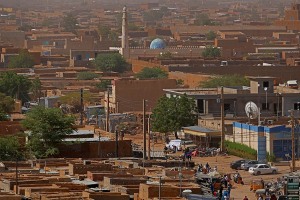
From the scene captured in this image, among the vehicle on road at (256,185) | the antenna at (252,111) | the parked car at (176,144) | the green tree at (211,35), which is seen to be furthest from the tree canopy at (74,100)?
the green tree at (211,35)

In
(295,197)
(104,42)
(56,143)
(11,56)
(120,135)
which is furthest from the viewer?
(104,42)

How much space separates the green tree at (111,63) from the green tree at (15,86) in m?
16.2

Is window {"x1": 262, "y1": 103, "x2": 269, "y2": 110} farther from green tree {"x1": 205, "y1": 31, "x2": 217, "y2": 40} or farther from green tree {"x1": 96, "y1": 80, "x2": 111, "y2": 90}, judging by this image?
green tree {"x1": 205, "y1": 31, "x2": 217, "y2": 40}

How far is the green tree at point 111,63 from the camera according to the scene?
225 ft

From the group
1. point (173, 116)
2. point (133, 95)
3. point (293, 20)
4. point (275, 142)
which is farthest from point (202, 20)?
point (275, 142)

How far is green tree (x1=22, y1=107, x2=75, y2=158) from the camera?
31641 millimetres

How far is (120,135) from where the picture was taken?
125 feet

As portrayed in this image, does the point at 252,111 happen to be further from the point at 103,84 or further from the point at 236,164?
the point at 103,84

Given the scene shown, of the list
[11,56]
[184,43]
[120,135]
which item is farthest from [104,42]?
[120,135]

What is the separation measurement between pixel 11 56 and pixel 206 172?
4305cm

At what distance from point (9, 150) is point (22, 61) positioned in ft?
128

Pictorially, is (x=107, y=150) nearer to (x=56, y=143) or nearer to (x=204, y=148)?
(x=56, y=143)

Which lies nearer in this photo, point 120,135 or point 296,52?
point 120,135

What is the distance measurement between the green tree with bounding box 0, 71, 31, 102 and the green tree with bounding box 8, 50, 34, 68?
17477mm
